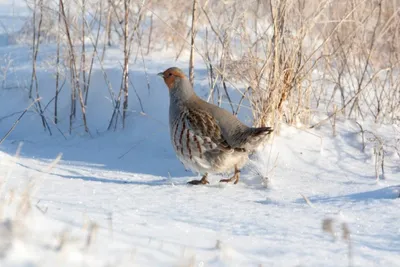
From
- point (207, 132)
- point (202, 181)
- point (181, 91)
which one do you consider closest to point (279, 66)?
point (181, 91)

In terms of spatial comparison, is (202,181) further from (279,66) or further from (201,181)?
(279,66)

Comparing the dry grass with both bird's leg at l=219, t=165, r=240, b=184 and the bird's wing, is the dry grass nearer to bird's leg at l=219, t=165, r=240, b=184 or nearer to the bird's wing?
the bird's wing

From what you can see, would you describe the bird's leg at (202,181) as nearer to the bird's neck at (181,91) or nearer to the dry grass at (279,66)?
the bird's neck at (181,91)

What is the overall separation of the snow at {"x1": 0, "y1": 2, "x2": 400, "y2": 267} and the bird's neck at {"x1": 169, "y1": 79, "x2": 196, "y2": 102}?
604 millimetres

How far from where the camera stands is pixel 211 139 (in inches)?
189

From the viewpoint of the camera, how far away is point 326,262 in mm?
2629

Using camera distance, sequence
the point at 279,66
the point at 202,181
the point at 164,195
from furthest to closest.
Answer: the point at 279,66 < the point at 202,181 < the point at 164,195

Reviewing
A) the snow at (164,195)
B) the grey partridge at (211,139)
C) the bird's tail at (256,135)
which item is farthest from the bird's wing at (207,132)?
the snow at (164,195)

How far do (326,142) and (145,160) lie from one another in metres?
1.46

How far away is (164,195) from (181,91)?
109 cm

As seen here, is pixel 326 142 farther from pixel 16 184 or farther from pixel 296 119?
pixel 16 184

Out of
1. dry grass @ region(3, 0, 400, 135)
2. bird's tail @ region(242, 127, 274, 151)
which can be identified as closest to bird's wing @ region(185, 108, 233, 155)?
bird's tail @ region(242, 127, 274, 151)

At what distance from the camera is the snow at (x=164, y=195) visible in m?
2.28

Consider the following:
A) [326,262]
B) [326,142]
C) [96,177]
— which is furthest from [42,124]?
[326,262]
